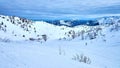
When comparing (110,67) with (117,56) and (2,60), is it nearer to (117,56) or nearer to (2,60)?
(117,56)

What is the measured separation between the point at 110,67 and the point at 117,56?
3.25 m

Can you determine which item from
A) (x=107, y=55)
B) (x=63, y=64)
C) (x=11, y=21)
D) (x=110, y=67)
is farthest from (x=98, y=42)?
(x=11, y=21)

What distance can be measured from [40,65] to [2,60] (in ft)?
3.23

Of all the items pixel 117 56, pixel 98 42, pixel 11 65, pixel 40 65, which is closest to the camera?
pixel 11 65

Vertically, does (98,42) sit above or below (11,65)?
below

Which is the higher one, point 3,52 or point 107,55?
point 3,52

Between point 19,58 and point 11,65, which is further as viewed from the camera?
point 19,58

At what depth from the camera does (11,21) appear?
10250 centimetres

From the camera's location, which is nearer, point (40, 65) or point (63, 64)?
Answer: point (40, 65)

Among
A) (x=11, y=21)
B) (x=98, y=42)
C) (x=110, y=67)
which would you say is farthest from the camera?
(x=11, y=21)

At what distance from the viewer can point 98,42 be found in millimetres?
18141

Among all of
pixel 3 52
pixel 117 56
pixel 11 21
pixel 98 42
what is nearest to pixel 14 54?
pixel 3 52

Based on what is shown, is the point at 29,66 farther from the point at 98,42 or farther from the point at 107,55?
the point at 98,42

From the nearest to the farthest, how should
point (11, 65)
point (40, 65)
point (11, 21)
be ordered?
point (11, 65) → point (40, 65) → point (11, 21)
